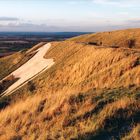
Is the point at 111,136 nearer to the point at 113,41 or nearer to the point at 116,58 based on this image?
the point at 116,58

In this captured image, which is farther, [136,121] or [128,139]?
[136,121]

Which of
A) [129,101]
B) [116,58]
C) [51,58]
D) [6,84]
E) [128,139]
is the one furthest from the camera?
[51,58]

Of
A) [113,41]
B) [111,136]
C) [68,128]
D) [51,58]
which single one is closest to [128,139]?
[111,136]

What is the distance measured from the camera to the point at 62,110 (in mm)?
11797

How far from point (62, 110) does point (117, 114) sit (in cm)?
232

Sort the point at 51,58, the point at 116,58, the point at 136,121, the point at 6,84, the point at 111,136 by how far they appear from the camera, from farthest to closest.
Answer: the point at 51,58, the point at 6,84, the point at 116,58, the point at 136,121, the point at 111,136

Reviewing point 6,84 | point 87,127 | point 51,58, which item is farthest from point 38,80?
point 87,127

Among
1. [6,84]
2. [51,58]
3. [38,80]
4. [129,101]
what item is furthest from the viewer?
[51,58]

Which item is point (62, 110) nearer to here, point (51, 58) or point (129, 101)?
point (129, 101)

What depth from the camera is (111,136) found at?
9094mm

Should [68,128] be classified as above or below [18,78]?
above

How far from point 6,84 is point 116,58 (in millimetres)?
17262

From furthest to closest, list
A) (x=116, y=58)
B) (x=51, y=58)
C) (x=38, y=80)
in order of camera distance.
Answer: (x=51, y=58) → (x=38, y=80) → (x=116, y=58)

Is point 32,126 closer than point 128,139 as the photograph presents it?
No
